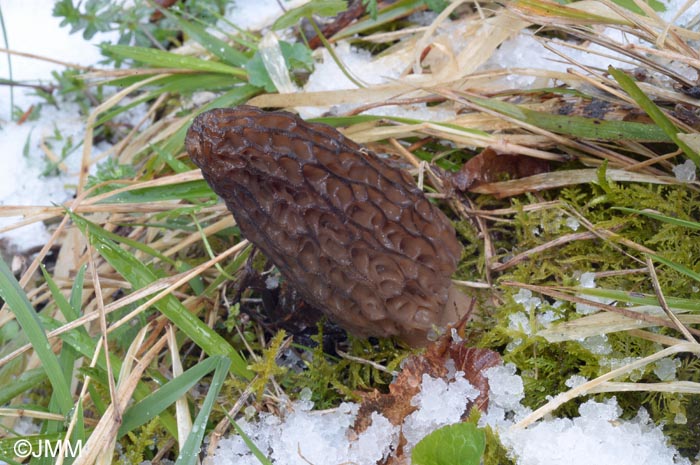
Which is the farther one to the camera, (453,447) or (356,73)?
(356,73)

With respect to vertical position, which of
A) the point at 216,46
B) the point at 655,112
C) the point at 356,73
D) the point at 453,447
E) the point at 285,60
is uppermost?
the point at 216,46

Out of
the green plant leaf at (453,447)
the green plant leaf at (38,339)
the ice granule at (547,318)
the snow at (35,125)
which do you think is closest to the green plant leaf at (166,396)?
the green plant leaf at (38,339)

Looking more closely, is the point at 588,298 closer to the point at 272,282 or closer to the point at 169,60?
the point at 272,282

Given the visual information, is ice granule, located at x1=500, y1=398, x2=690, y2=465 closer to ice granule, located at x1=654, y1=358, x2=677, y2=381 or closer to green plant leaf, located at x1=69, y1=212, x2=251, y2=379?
ice granule, located at x1=654, y1=358, x2=677, y2=381

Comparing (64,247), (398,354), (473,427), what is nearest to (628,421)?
(473,427)

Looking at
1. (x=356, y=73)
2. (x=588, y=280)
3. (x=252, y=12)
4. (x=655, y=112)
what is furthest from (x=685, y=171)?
(x=252, y=12)

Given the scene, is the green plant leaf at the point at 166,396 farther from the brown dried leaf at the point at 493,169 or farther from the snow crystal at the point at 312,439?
the brown dried leaf at the point at 493,169
